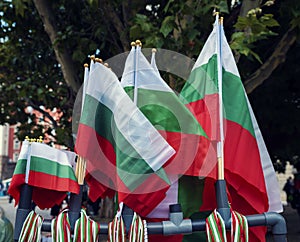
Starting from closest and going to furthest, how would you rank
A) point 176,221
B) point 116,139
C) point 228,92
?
point 176,221, point 116,139, point 228,92

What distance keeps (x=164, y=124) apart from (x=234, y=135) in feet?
2.08

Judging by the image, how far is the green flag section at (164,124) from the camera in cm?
378

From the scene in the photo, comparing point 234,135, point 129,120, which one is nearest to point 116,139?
point 129,120

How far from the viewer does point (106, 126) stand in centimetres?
398

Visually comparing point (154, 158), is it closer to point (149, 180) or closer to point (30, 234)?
point (149, 180)

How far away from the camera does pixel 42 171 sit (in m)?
3.77

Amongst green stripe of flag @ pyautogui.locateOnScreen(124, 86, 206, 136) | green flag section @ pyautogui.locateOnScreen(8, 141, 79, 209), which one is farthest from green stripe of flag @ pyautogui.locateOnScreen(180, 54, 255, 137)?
green flag section @ pyautogui.locateOnScreen(8, 141, 79, 209)

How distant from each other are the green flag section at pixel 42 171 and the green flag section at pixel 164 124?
51 centimetres

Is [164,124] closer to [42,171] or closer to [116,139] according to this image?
[116,139]

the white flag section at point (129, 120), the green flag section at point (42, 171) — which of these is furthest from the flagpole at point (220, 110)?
the green flag section at point (42, 171)

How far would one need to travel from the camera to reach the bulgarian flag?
144 inches

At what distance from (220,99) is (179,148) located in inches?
21.6

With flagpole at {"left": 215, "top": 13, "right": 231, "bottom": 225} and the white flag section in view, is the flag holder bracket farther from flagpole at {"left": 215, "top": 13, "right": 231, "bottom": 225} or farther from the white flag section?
the white flag section

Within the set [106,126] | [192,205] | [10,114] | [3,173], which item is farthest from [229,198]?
[3,173]
